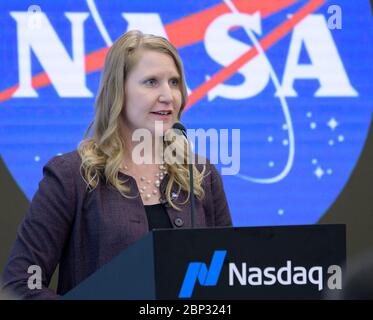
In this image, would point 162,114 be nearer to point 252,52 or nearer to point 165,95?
point 165,95

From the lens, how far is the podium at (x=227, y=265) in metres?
1.38

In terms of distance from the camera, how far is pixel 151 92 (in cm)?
206

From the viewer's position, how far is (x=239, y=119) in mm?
3297

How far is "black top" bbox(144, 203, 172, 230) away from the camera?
6.63 ft

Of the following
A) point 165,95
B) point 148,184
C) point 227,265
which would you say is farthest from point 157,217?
point 227,265

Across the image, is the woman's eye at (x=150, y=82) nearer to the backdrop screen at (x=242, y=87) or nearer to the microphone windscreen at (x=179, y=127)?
the microphone windscreen at (x=179, y=127)

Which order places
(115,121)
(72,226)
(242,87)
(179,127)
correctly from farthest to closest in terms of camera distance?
(242,87), (115,121), (72,226), (179,127)

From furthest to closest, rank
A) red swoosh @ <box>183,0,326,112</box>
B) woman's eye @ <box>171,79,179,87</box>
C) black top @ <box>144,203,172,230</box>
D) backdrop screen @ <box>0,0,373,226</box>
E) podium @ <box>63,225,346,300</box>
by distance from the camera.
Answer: red swoosh @ <box>183,0,326,112</box> < backdrop screen @ <box>0,0,373,226</box> < woman's eye @ <box>171,79,179,87</box> < black top @ <box>144,203,172,230</box> < podium @ <box>63,225,346,300</box>

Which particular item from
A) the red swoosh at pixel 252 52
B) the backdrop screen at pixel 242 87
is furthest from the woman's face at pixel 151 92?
the red swoosh at pixel 252 52

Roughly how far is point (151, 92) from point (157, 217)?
0.36 metres

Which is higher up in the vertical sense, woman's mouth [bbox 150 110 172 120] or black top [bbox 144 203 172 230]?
woman's mouth [bbox 150 110 172 120]

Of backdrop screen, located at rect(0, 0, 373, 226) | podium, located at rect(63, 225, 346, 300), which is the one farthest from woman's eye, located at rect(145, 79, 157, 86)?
backdrop screen, located at rect(0, 0, 373, 226)

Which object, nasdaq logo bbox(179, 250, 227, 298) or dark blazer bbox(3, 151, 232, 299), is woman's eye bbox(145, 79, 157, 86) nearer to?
dark blazer bbox(3, 151, 232, 299)
